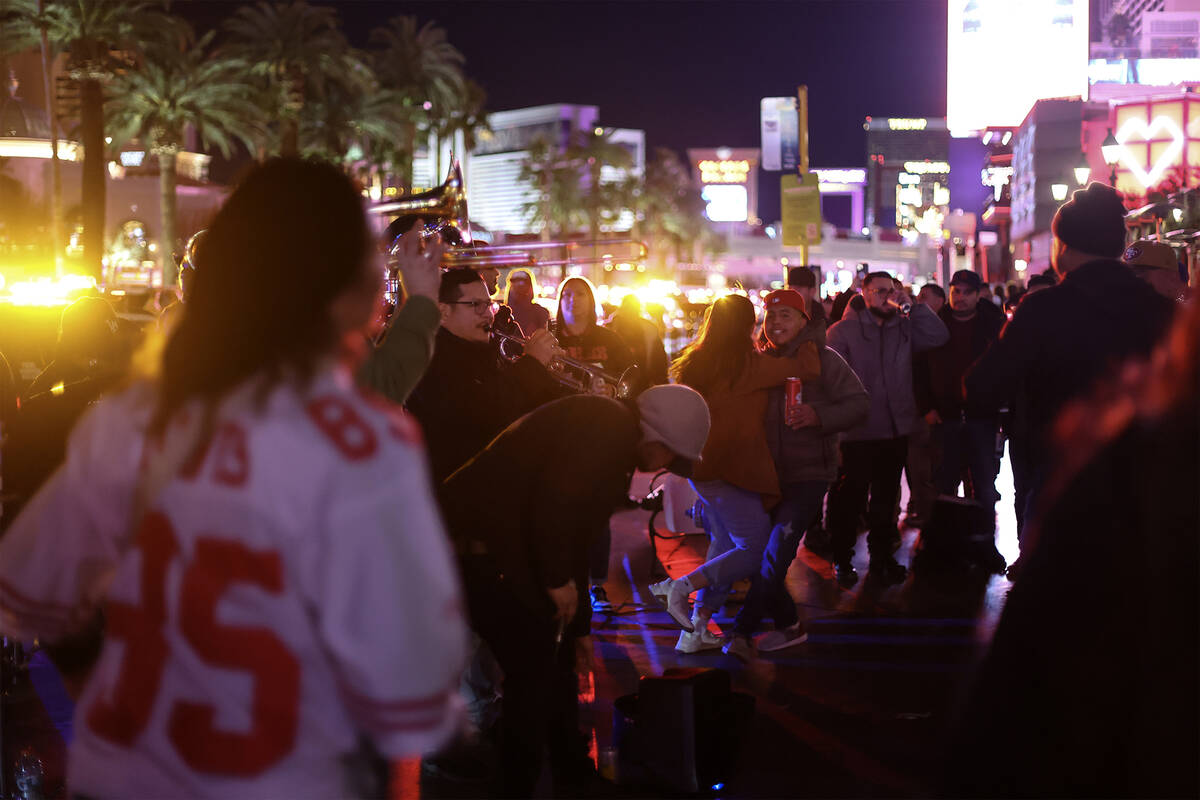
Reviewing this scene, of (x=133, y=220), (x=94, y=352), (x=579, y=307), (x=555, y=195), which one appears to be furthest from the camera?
(x=555, y=195)

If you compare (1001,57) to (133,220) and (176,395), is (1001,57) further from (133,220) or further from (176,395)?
(176,395)

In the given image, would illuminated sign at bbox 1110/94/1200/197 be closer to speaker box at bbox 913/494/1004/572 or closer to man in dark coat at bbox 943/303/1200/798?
speaker box at bbox 913/494/1004/572

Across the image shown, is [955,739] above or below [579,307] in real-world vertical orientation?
below

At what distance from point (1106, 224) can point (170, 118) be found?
121 feet

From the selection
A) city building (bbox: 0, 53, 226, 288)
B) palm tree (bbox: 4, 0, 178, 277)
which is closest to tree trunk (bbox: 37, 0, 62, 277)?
palm tree (bbox: 4, 0, 178, 277)

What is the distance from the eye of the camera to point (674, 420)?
4.35 m

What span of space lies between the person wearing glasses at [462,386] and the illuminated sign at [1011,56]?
4857cm

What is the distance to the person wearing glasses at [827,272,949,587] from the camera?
8.82m

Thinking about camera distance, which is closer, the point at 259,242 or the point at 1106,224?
the point at 259,242

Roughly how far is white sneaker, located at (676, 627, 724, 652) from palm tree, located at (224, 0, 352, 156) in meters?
32.9

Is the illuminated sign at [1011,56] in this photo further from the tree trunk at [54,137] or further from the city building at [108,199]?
the tree trunk at [54,137]

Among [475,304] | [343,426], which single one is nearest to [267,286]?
[343,426]

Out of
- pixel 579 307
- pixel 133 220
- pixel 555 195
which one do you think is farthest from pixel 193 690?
pixel 555 195

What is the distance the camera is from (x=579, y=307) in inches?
346
